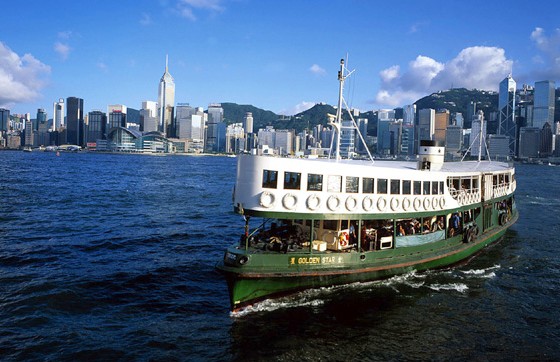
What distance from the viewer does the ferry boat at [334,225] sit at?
18641 millimetres

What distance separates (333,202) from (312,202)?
105 cm

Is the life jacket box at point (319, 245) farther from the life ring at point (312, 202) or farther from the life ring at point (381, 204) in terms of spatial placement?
the life ring at point (381, 204)

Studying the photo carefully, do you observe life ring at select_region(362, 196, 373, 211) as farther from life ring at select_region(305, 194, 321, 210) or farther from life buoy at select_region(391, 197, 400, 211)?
life ring at select_region(305, 194, 321, 210)

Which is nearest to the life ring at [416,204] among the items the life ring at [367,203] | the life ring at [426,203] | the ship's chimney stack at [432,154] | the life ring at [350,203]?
the life ring at [426,203]

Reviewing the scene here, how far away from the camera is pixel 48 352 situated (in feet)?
51.1

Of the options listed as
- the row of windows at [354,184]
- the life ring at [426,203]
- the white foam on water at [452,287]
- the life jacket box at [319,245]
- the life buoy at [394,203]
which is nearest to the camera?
the row of windows at [354,184]

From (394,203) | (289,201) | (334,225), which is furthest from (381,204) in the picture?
(289,201)

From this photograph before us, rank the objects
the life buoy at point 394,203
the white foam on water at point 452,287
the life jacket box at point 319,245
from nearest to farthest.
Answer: the life jacket box at point 319,245, the life buoy at point 394,203, the white foam on water at point 452,287

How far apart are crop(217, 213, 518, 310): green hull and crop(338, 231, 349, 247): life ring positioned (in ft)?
2.55

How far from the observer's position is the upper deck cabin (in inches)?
738

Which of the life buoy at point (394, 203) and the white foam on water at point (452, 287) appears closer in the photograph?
the life buoy at point (394, 203)

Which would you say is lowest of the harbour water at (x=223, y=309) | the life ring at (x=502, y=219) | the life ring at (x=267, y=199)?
the harbour water at (x=223, y=309)

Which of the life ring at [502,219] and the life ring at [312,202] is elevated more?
the life ring at [312,202]

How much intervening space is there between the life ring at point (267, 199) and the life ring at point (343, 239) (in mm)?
4094
